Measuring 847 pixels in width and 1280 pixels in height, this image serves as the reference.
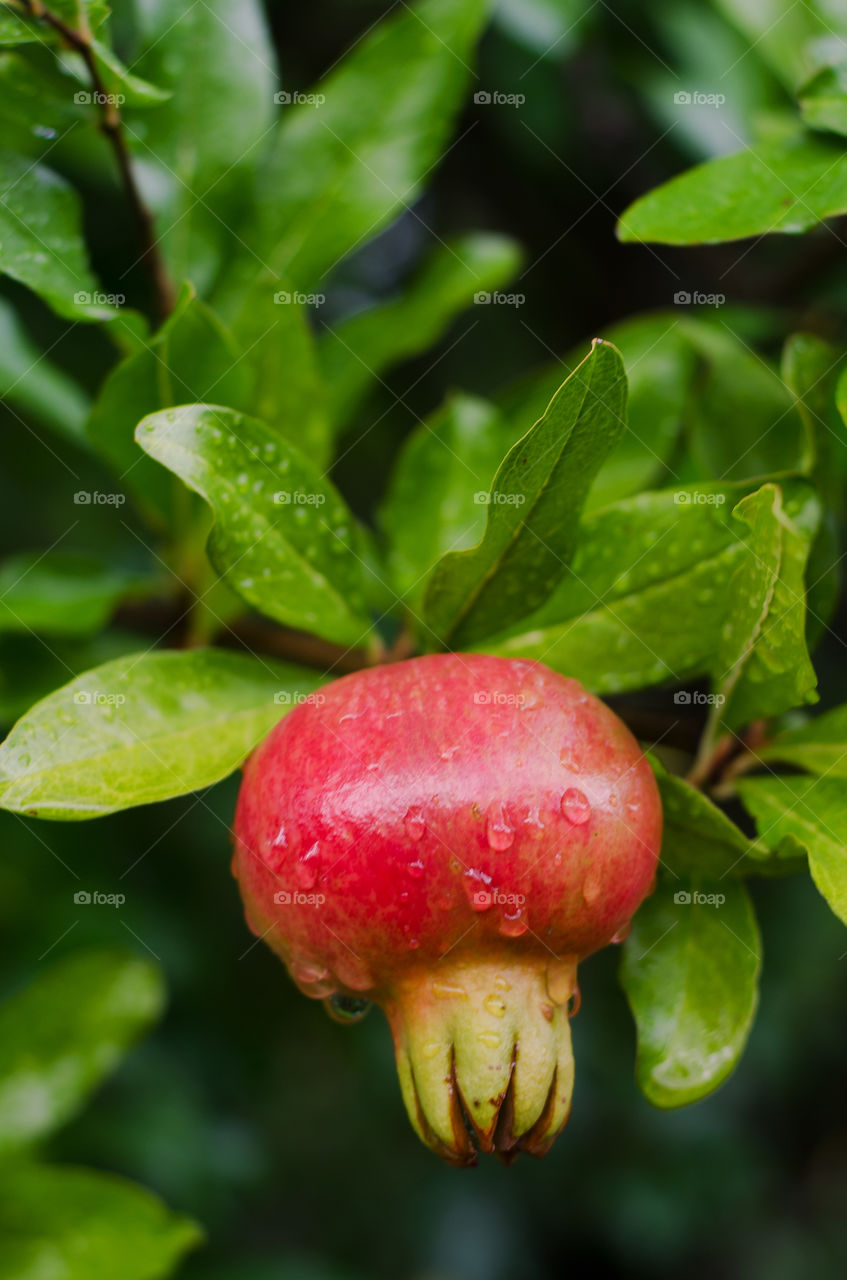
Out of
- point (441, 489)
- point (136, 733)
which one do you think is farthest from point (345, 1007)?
point (441, 489)

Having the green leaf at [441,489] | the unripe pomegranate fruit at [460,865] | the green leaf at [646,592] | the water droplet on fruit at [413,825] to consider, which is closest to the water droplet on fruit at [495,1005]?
the unripe pomegranate fruit at [460,865]

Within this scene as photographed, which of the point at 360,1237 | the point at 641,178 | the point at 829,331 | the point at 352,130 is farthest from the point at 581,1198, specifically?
the point at 352,130

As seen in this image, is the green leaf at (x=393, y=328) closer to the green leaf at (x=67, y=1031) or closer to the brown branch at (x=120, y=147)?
the brown branch at (x=120, y=147)

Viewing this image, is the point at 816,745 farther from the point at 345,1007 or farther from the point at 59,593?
the point at 59,593

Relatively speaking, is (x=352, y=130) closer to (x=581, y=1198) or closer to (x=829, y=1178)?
(x=581, y=1198)

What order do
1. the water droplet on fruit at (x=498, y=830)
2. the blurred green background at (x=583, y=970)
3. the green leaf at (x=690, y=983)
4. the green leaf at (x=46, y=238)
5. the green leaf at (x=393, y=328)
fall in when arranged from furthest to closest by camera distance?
the blurred green background at (x=583, y=970)
the green leaf at (x=393, y=328)
the green leaf at (x=46, y=238)
the green leaf at (x=690, y=983)
the water droplet on fruit at (x=498, y=830)

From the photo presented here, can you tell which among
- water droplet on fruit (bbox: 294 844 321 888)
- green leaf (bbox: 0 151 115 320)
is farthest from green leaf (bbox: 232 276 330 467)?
water droplet on fruit (bbox: 294 844 321 888)
